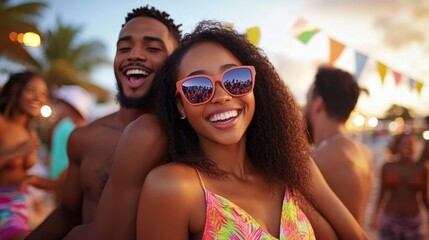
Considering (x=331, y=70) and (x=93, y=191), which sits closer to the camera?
(x=93, y=191)

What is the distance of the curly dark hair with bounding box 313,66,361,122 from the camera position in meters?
3.55

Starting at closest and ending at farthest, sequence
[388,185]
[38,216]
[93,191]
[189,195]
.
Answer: [189,195] < [93,191] < [388,185] < [38,216]

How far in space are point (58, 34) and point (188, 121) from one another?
25641 mm

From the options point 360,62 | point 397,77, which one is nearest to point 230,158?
point 360,62

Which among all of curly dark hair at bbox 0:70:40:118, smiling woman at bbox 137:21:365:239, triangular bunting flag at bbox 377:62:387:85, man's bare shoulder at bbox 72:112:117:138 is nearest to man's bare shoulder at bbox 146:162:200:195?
smiling woman at bbox 137:21:365:239

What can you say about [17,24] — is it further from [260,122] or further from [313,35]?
[260,122]

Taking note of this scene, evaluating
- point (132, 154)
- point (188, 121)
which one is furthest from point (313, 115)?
point (132, 154)

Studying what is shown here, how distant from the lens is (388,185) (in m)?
6.28

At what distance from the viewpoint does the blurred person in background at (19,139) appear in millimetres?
3809

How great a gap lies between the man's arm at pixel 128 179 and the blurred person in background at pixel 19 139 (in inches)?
91.5

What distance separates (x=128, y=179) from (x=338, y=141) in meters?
2.04

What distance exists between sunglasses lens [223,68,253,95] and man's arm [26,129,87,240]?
106 cm

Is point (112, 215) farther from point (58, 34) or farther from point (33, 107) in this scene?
point (58, 34)

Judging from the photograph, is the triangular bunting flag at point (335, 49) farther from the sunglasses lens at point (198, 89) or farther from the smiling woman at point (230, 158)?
the sunglasses lens at point (198, 89)
